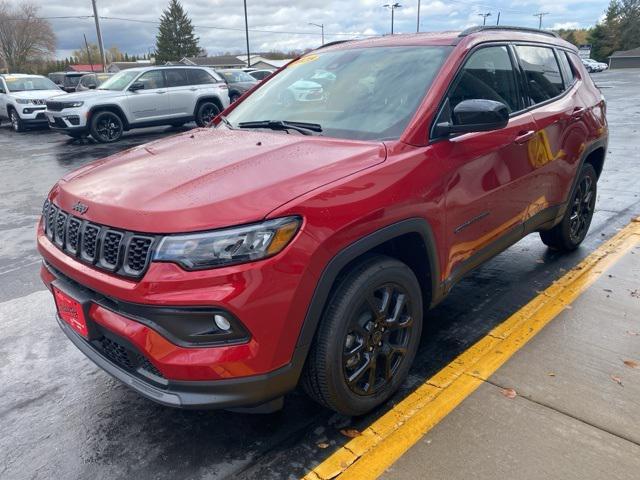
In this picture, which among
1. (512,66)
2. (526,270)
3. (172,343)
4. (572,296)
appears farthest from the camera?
(526,270)

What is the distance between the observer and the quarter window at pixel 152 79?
43.8 feet

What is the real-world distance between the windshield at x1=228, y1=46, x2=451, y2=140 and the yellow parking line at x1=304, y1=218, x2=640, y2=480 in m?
1.36

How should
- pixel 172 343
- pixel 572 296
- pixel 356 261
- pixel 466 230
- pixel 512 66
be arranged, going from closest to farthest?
pixel 172 343 → pixel 356 261 → pixel 466 230 → pixel 512 66 → pixel 572 296

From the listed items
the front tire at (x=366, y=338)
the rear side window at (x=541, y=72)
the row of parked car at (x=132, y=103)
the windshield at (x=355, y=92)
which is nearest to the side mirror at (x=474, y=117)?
the windshield at (x=355, y=92)

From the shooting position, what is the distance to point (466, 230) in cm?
296

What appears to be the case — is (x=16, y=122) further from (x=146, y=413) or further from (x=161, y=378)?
(x=161, y=378)

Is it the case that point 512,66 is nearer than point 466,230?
No

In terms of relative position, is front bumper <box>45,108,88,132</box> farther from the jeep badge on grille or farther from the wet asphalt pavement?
the jeep badge on grille

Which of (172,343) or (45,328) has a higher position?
(172,343)

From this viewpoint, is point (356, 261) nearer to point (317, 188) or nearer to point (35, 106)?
point (317, 188)

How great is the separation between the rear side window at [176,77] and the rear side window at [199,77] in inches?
7.1

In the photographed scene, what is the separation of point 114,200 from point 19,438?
133 centimetres

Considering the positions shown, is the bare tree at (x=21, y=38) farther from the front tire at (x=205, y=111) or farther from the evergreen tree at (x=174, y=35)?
the front tire at (x=205, y=111)

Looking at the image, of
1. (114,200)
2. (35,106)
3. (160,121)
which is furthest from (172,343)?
(35,106)
